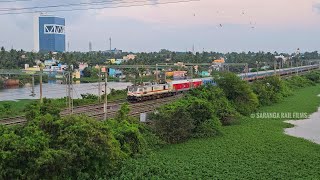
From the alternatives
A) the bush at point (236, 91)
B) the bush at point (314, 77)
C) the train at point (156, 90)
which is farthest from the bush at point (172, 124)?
the bush at point (314, 77)

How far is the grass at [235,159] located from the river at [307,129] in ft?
3.85

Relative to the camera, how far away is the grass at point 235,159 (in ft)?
47.9

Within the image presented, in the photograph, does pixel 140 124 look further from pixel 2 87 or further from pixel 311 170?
pixel 2 87

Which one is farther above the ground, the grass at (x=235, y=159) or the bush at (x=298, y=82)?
the bush at (x=298, y=82)

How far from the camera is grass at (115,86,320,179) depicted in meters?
14.6

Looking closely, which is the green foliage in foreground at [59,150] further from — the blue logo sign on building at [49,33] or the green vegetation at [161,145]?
the blue logo sign on building at [49,33]

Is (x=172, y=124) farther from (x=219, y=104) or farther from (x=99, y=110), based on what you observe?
(x=99, y=110)

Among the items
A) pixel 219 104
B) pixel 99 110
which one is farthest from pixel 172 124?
pixel 99 110

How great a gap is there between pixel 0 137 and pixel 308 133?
18835mm

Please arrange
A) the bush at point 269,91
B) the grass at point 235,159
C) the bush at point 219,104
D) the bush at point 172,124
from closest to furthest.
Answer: the grass at point 235,159, the bush at point 172,124, the bush at point 219,104, the bush at point 269,91

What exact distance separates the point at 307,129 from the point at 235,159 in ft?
35.9

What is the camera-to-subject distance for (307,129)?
25.8 m

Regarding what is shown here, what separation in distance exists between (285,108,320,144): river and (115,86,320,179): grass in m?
1.17

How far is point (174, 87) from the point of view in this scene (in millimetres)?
37156
